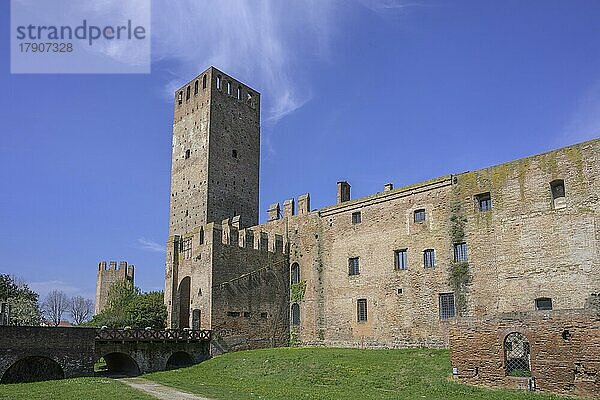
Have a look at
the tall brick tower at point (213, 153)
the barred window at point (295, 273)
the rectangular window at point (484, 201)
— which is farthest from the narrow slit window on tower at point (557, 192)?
the tall brick tower at point (213, 153)

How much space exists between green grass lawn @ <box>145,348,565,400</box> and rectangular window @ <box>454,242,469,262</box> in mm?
4824

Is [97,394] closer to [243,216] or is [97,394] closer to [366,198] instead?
[366,198]

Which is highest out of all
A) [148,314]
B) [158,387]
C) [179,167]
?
[179,167]

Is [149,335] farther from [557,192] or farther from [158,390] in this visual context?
[557,192]

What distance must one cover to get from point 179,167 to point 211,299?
53.0 ft

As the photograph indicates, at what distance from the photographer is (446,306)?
28.0 metres

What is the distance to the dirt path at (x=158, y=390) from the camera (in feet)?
62.0

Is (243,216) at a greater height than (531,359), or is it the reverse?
(243,216)

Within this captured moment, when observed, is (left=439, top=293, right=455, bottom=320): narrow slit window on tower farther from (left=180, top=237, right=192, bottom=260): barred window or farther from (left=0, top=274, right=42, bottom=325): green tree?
(left=0, top=274, right=42, bottom=325): green tree

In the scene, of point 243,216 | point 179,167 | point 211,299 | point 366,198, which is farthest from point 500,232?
point 179,167

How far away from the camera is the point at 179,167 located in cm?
4534

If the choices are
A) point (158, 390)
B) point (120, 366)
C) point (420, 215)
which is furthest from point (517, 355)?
point (120, 366)

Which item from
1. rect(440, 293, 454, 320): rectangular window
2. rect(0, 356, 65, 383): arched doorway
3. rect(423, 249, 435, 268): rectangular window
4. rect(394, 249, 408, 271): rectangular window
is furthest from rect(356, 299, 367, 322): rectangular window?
rect(0, 356, 65, 383): arched doorway

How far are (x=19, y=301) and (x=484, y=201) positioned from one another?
111 feet
